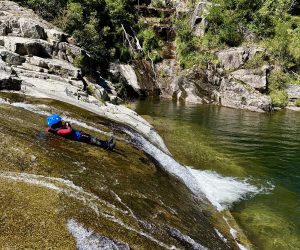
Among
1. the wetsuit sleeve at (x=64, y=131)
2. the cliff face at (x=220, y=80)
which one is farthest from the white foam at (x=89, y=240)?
the cliff face at (x=220, y=80)

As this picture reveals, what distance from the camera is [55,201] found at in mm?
8773

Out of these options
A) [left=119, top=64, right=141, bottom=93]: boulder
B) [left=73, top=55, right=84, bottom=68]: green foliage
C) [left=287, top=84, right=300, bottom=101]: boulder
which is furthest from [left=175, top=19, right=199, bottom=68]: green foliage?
[left=73, top=55, right=84, bottom=68]: green foliage

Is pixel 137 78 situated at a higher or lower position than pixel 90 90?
lower

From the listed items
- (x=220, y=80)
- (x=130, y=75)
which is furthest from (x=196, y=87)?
(x=130, y=75)

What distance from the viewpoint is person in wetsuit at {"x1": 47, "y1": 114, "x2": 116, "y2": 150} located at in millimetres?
14578

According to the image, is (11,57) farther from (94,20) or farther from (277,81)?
(277,81)

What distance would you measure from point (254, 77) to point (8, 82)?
41.2 m

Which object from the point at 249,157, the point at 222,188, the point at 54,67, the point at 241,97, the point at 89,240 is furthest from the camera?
the point at 241,97

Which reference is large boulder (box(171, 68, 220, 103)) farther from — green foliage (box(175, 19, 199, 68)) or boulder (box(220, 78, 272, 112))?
green foliage (box(175, 19, 199, 68))

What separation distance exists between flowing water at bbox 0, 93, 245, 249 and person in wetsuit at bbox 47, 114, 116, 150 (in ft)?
1.06

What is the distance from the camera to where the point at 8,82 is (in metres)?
20.7

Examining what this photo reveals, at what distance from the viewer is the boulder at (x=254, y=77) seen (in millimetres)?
54213

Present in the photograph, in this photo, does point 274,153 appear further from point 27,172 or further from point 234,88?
point 234,88

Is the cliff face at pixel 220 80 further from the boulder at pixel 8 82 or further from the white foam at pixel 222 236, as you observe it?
the white foam at pixel 222 236
